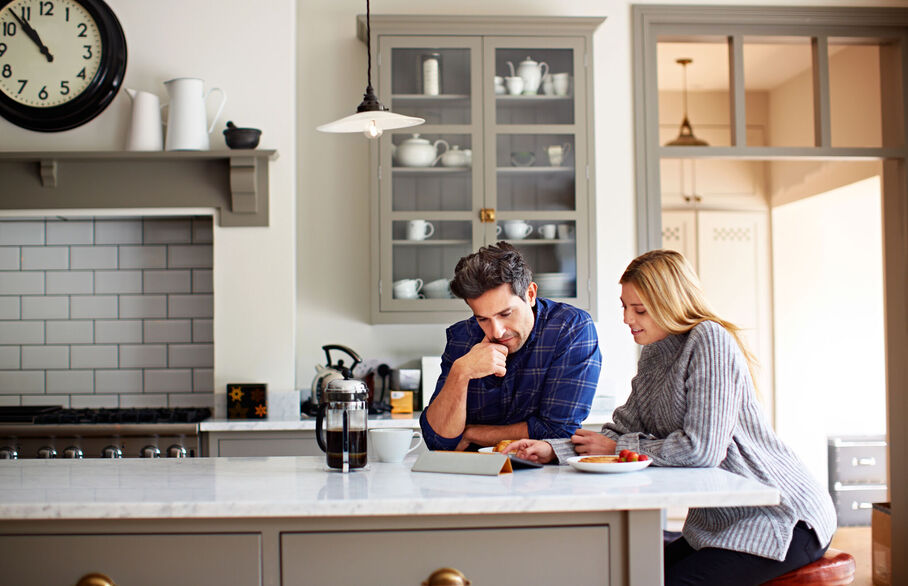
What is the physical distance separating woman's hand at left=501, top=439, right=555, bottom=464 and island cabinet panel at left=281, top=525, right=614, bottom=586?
343mm

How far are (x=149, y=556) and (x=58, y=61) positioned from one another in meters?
2.93

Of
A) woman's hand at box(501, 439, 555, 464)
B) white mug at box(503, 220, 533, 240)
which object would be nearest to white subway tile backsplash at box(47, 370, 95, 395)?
white mug at box(503, 220, 533, 240)

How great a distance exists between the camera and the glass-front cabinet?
3961 millimetres

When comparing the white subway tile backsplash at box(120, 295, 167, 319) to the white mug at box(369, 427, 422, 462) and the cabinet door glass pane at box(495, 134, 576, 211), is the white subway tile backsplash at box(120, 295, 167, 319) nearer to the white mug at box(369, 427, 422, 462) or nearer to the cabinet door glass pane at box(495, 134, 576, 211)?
the cabinet door glass pane at box(495, 134, 576, 211)

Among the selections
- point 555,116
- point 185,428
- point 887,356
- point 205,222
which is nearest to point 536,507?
point 185,428

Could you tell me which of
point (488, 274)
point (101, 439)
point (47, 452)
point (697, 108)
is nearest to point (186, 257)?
point (101, 439)

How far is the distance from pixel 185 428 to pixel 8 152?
1.45 metres

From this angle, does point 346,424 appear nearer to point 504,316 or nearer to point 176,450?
point 504,316

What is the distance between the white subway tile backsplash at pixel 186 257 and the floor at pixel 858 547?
3.62 m

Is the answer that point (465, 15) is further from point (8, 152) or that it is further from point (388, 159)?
point (8, 152)

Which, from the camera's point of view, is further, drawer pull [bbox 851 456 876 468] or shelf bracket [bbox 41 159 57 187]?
→ drawer pull [bbox 851 456 876 468]

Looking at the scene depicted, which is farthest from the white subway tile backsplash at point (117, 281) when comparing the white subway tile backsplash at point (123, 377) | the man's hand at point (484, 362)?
the man's hand at point (484, 362)

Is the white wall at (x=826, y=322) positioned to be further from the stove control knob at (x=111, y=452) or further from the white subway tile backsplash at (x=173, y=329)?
the stove control knob at (x=111, y=452)

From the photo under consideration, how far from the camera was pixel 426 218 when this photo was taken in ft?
13.0
